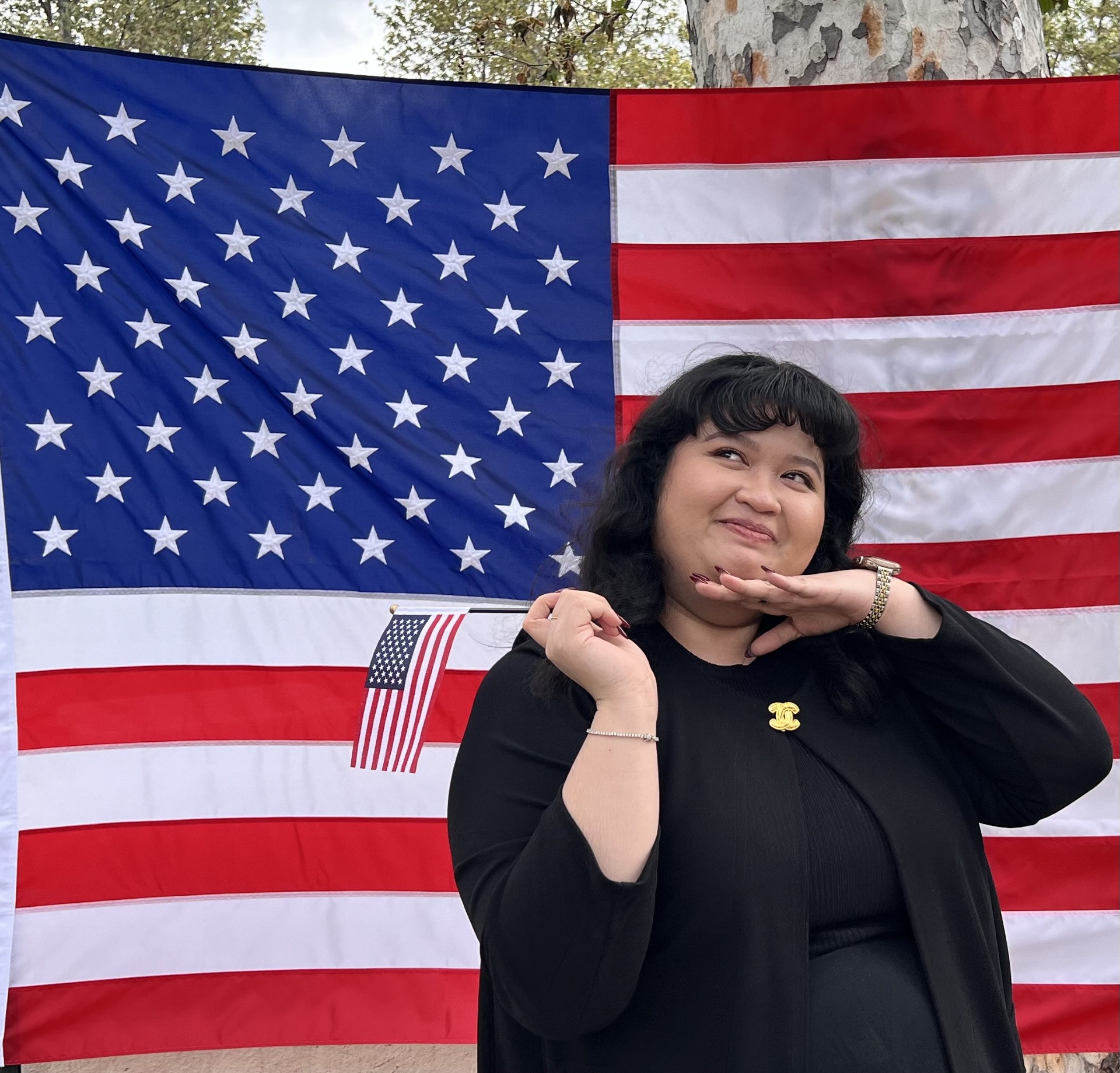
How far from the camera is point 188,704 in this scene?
293 cm

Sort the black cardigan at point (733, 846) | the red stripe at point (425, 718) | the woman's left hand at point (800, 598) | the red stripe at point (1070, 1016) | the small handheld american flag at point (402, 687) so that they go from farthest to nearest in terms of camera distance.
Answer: the red stripe at point (1070, 1016) → the red stripe at point (425, 718) → the small handheld american flag at point (402, 687) → the woman's left hand at point (800, 598) → the black cardigan at point (733, 846)

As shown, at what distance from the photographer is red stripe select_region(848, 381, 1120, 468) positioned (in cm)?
308

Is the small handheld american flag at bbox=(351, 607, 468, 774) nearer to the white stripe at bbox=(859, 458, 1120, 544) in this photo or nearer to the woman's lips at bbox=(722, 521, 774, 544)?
the woman's lips at bbox=(722, 521, 774, 544)

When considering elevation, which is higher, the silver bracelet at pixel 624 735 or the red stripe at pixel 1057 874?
the silver bracelet at pixel 624 735

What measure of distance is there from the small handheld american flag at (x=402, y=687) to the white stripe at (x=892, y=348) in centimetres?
88

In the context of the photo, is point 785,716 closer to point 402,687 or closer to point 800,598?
point 800,598

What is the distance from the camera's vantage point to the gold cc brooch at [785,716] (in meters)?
1.54

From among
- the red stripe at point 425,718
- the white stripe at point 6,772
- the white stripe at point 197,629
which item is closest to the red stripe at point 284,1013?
the white stripe at point 6,772

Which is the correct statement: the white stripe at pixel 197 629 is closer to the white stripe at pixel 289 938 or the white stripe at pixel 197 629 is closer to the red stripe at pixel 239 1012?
Result: the white stripe at pixel 289 938

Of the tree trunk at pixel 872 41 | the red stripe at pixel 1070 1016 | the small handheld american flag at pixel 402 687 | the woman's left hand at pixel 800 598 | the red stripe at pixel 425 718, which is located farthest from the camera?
the tree trunk at pixel 872 41

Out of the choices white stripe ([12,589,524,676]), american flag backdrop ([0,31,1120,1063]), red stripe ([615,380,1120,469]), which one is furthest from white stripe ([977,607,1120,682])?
white stripe ([12,589,524,676])

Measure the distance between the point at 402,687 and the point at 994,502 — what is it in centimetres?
160

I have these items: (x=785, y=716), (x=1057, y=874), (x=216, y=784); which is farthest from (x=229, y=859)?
(x=1057, y=874)

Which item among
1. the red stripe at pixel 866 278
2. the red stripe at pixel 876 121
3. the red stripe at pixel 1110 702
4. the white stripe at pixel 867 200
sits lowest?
the red stripe at pixel 1110 702
